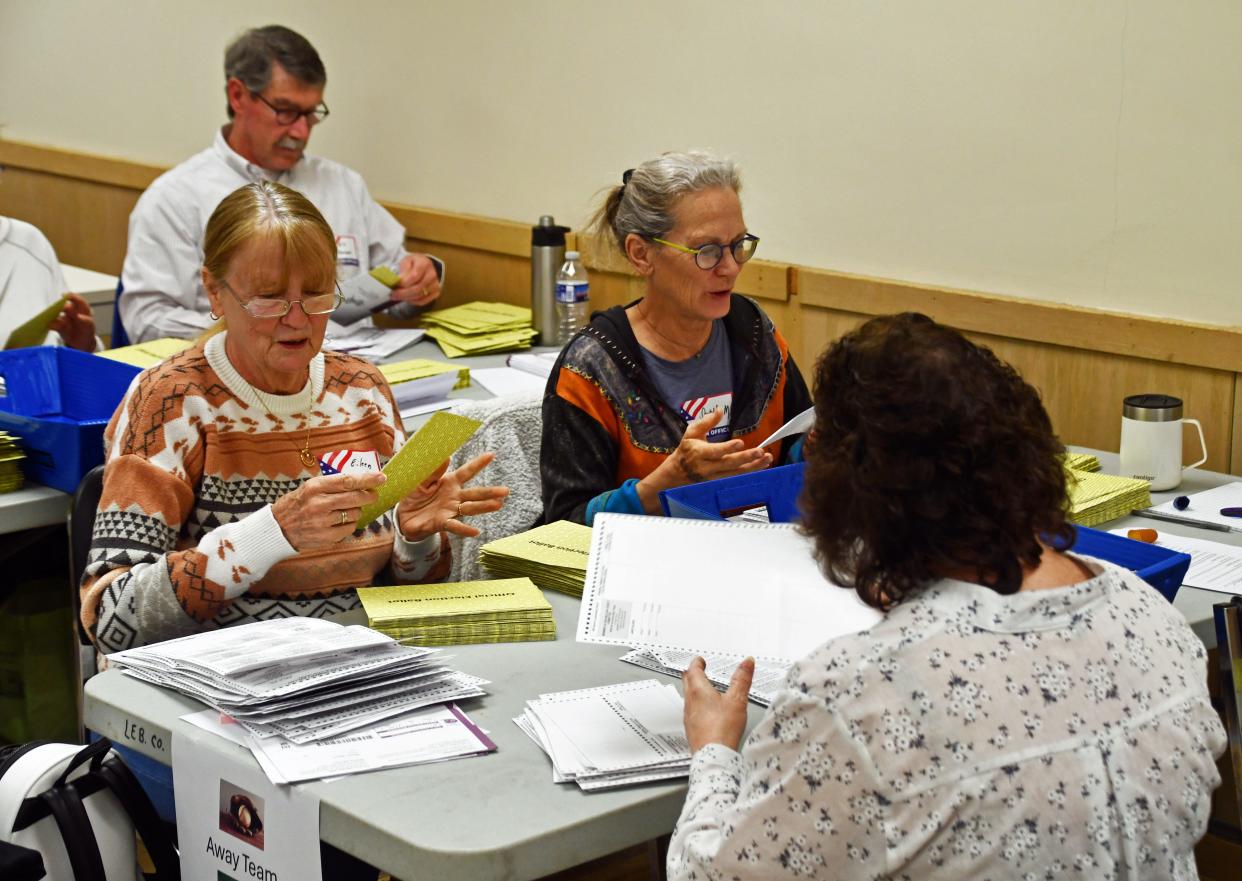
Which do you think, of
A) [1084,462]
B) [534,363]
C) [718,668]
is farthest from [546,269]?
[718,668]

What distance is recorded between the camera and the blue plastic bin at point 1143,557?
194 centimetres

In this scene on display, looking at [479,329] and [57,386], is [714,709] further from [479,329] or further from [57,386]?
[479,329]

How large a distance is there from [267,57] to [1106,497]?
2.86m

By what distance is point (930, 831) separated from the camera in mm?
1195

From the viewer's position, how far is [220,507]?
87.4 inches

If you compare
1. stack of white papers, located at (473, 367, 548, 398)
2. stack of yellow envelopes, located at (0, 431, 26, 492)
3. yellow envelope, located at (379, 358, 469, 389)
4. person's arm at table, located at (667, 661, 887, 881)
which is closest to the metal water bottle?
stack of white papers, located at (473, 367, 548, 398)

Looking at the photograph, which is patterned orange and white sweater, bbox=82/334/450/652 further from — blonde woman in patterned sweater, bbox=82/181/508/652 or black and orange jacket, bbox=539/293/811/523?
black and orange jacket, bbox=539/293/811/523

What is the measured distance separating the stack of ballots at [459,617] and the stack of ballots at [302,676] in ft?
0.33

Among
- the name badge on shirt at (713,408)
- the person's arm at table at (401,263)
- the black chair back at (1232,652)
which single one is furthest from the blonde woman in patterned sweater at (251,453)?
the person's arm at table at (401,263)

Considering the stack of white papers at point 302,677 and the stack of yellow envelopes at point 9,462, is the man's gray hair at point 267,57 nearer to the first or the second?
the stack of yellow envelopes at point 9,462

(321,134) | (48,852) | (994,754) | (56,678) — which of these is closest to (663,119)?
(321,134)

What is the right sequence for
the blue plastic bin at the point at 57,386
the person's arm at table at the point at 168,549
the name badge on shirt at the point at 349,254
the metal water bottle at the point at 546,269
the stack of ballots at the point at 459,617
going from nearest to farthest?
the stack of ballots at the point at 459,617
the person's arm at table at the point at 168,549
the blue plastic bin at the point at 57,386
the metal water bottle at the point at 546,269
the name badge on shirt at the point at 349,254

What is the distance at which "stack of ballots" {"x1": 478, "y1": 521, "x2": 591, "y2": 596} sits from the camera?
2123 millimetres

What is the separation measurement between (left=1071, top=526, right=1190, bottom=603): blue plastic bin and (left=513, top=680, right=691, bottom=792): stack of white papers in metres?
0.64
